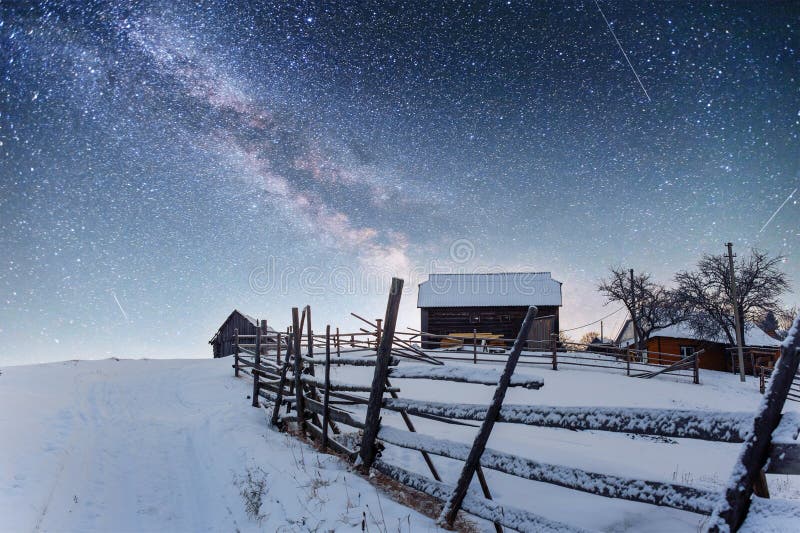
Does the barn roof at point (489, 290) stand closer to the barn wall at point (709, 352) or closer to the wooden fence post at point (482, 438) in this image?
the barn wall at point (709, 352)

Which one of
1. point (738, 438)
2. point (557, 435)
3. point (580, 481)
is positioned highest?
point (738, 438)

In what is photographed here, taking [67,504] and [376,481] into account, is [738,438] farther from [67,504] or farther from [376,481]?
[67,504]

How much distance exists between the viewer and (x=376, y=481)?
512 centimetres

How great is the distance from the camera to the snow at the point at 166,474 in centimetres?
436

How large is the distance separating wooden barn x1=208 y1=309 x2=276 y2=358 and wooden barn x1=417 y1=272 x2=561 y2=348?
45.0ft

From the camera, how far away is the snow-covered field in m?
4.37

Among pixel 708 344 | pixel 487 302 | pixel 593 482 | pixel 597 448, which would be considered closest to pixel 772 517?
pixel 593 482

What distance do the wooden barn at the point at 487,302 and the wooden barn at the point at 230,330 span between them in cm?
1371

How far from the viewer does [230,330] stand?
37.5 m

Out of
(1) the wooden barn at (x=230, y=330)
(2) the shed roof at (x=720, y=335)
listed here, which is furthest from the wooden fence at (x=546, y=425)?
(2) the shed roof at (x=720, y=335)

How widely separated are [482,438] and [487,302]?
30191 mm

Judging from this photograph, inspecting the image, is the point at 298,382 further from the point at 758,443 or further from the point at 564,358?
the point at 564,358

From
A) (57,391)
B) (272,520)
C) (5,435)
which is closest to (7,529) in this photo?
(272,520)

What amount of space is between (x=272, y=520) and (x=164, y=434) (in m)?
4.90
